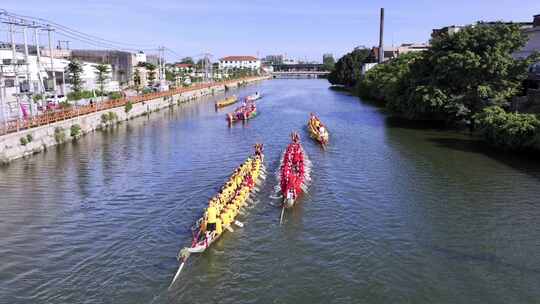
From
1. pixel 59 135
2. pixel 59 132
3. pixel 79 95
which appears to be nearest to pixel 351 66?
pixel 79 95

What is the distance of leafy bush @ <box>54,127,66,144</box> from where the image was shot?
128 feet

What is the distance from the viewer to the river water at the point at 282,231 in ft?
50.3

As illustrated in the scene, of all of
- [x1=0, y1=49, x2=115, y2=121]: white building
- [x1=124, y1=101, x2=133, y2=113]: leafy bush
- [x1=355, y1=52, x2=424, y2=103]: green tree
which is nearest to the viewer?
[x1=0, y1=49, x2=115, y2=121]: white building

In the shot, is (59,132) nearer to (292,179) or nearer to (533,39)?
(292,179)

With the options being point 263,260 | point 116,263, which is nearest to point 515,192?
point 263,260

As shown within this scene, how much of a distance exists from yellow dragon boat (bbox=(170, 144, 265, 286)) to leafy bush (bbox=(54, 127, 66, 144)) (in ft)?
68.8

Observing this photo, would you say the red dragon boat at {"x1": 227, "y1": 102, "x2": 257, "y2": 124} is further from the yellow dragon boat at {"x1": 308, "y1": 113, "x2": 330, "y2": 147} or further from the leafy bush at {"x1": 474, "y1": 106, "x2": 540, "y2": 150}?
the leafy bush at {"x1": 474, "y1": 106, "x2": 540, "y2": 150}

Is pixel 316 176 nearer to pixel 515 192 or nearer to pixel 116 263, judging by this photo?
pixel 515 192

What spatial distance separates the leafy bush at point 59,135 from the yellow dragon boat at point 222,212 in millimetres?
20958

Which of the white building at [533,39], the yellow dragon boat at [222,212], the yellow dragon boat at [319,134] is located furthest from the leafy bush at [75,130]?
the white building at [533,39]

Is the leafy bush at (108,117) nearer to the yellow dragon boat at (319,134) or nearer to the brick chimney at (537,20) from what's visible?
the yellow dragon boat at (319,134)

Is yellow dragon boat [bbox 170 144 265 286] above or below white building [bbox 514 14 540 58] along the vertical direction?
below

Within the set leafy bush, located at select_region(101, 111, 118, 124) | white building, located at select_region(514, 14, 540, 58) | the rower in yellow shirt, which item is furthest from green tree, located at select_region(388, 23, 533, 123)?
Answer: the rower in yellow shirt

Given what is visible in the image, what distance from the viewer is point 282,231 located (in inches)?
790
